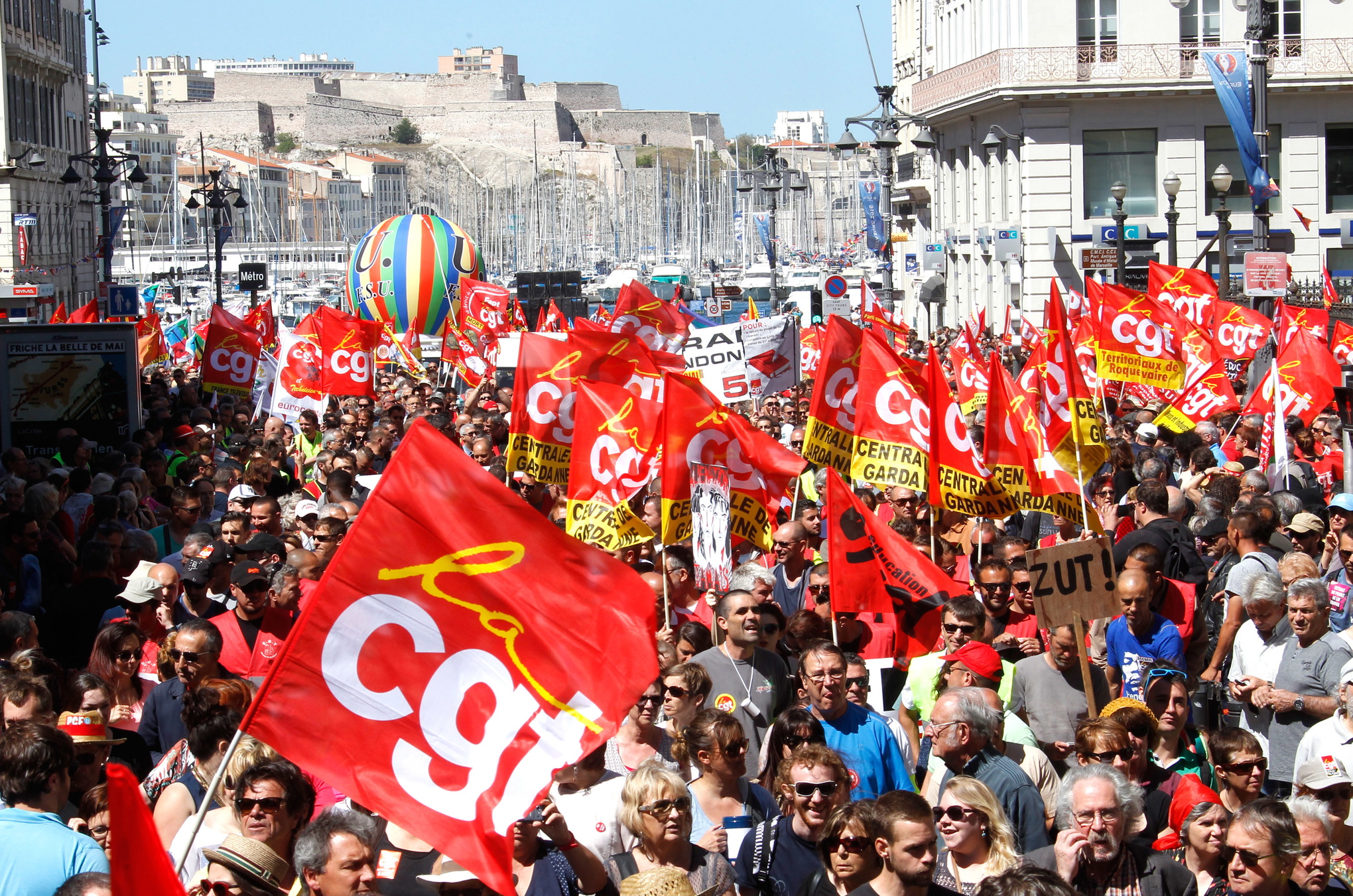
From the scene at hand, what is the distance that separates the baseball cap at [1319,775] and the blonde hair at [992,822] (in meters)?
1.27

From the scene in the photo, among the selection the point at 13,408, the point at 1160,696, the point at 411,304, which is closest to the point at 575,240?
the point at 411,304

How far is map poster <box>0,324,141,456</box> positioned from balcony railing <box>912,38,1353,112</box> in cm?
2672

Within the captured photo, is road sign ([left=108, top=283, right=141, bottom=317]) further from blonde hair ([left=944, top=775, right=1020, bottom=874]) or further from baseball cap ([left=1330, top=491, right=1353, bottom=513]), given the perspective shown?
blonde hair ([left=944, top=775, right=1020, bottom=874])

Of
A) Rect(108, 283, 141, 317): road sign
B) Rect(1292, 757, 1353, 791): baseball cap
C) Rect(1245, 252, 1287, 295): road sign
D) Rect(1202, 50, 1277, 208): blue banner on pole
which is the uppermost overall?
Rect(1202, 50, 1277, 208): blue banner on pole

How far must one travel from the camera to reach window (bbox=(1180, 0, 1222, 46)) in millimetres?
38594

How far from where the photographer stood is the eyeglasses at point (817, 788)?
18.2 feet

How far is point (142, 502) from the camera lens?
1270 centimetres

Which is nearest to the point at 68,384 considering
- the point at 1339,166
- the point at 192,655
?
the point at 192,655

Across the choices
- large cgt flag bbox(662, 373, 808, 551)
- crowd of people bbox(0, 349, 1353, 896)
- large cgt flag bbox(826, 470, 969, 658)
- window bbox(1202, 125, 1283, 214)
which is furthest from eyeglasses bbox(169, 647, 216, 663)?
window bbox(1202, 125, 1283, 214)

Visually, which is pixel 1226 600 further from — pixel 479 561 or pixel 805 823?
pixel 479 561

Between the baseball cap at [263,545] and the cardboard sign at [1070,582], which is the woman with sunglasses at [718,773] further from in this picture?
the baseball cap at [263,545]

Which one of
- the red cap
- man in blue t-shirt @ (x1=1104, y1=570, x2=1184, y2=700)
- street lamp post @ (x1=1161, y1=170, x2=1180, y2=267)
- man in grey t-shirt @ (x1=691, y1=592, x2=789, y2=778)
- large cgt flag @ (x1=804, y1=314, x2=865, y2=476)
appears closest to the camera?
man in grey t-shirt @ (x1=691, y1=592, x2=789, y2=778)

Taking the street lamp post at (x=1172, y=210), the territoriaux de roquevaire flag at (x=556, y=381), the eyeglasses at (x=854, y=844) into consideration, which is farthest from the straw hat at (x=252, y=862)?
the street lamp post at (x=1172, y=210)

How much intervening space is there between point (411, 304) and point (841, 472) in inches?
1319
